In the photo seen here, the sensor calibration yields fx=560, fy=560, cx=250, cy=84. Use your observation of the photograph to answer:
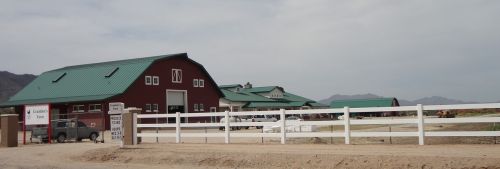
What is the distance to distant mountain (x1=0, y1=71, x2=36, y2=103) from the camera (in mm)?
155975

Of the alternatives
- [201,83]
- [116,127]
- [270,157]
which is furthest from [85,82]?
[270,157]

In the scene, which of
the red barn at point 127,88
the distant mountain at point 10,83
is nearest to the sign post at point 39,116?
the red barn at point 127,88

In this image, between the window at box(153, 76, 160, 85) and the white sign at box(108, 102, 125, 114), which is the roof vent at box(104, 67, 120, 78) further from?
the white sign at box(108, 102, 125, 114)

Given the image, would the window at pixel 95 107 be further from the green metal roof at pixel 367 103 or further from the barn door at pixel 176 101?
the green metal roof at pixel 367 103

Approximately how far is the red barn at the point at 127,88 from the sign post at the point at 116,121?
92.6 ft

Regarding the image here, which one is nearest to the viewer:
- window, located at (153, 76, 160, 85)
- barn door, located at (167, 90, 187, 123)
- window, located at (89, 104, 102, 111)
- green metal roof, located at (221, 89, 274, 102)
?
window, located at (89, 104, 102, 111)

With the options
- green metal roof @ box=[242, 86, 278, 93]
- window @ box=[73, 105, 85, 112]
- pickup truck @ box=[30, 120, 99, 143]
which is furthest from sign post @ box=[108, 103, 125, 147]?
green metal roof @ box=[242, 86, 278, 93]

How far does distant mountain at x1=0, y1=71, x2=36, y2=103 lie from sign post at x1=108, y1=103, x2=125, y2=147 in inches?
5460

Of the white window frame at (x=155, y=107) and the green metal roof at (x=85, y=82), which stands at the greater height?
the green metal roof at (x=85, y=82)

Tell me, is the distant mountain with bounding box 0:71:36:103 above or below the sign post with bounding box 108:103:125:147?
above

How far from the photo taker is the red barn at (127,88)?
2063 inches

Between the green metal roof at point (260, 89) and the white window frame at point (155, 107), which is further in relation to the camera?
the green metal roof at point (260, 89)

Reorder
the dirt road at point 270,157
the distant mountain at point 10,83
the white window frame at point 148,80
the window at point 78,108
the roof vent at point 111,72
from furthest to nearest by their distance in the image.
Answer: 1. the distant mountain at point 10,83
2. the roof vent at point 111,72
3. the white window frame at point 148,80
4. the window at point 78,108
5. the dirt road at point 270,157

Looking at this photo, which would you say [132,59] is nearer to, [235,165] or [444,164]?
[235,165]
